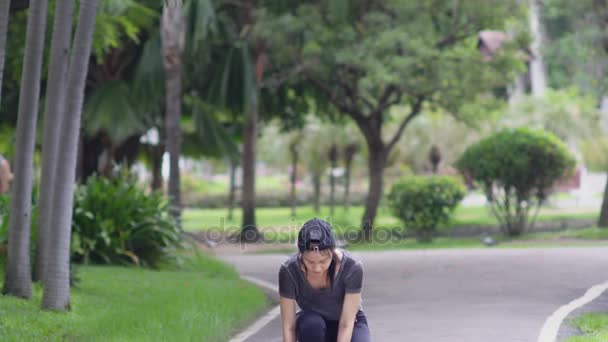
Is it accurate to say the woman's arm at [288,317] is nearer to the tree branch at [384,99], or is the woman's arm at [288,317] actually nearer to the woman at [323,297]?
the woman at [323,297]

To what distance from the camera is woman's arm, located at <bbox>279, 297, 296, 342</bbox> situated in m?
6.90

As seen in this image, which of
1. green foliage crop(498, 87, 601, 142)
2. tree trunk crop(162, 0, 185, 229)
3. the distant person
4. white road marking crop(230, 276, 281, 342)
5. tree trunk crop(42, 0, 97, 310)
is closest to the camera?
white road marking crop(230, 276, 281, 342)

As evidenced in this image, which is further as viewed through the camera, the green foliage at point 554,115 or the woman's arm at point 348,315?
the green foliage at point 554,115

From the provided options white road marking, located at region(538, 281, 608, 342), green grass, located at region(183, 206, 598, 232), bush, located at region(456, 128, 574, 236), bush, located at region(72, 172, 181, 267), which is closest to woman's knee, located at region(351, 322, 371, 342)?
white road marking, located at region(538, 281, 608, 342)

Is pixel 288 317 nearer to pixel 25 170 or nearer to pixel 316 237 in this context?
pixel 316 237

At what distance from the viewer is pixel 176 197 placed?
25594 mm

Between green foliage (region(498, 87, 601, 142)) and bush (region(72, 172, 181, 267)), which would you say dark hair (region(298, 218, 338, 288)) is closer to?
bush (region(72, 172, 181, 267))

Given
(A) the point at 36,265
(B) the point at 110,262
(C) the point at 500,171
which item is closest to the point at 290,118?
(C) the point at 500,171

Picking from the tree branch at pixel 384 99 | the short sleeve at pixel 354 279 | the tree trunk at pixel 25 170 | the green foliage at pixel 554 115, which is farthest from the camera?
the green foliage at pixel 554 115

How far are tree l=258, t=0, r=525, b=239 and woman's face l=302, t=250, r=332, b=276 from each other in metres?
20.8

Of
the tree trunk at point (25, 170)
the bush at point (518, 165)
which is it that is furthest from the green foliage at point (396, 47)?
the tree trunk at point (25, 170)

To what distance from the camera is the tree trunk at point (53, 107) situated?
1221cm

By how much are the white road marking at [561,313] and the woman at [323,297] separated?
357cm

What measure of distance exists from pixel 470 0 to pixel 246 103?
6.44 meters
